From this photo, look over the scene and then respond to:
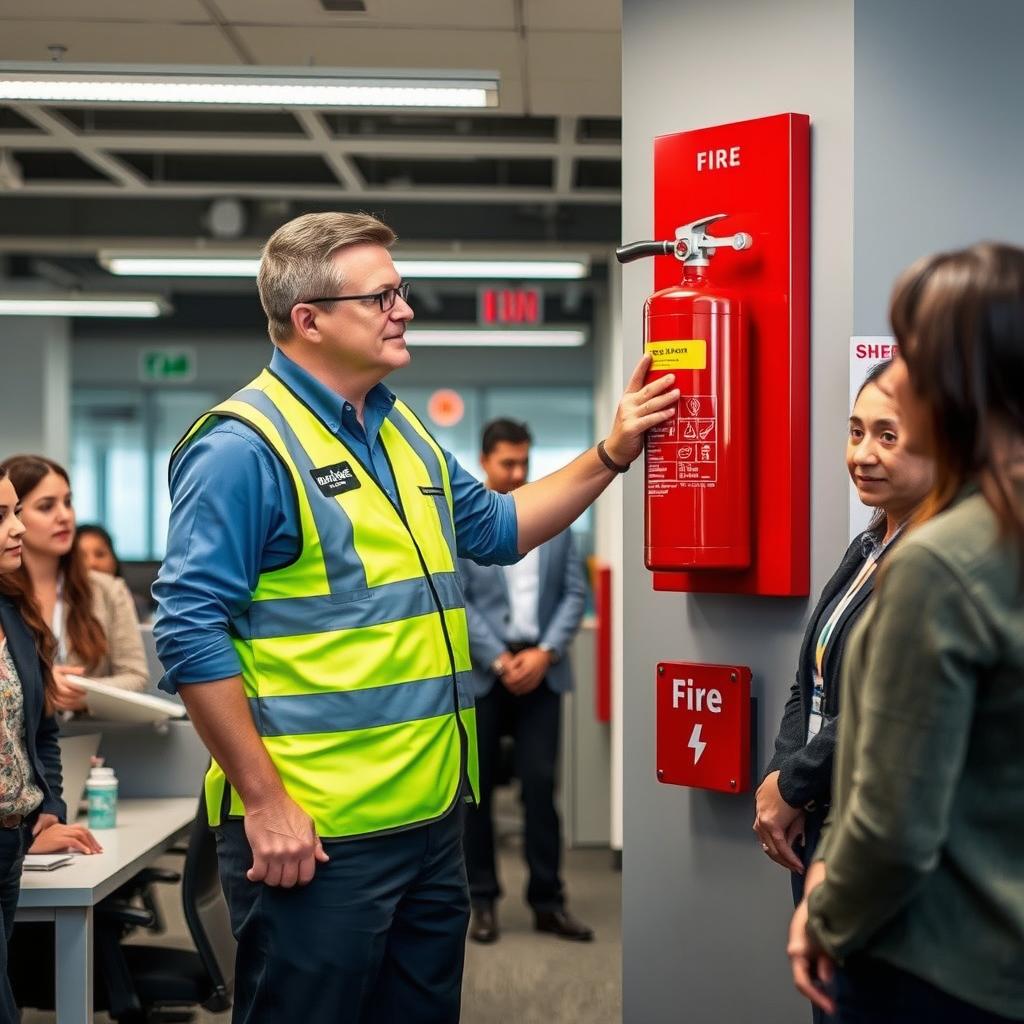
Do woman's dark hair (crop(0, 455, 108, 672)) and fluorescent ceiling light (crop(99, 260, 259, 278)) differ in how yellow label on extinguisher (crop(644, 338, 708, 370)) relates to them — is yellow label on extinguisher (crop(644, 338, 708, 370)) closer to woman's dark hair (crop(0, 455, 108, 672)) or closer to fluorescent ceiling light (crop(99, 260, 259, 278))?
woman's dark hair (crop(0, 455, 108, 672))

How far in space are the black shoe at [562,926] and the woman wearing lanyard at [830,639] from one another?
8.12ft

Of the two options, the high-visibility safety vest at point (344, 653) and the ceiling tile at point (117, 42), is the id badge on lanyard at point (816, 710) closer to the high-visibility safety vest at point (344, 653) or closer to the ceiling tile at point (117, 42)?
the high-visibility safety vest at point (344, 653)

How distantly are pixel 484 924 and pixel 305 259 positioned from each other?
2.88 meters

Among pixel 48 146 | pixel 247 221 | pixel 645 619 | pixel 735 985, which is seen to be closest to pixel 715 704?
pixel 645 619

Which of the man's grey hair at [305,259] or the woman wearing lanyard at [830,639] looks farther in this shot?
the man's grey hair at [305,259]

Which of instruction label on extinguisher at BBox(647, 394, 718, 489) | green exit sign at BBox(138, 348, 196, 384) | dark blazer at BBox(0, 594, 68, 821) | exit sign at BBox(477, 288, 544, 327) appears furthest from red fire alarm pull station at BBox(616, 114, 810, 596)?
green exit sign at BBox(138, 348, 196, 384)

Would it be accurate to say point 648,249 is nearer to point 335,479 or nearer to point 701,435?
point 701,435

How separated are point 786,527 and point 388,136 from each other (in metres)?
4.08

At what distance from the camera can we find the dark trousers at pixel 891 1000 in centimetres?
118

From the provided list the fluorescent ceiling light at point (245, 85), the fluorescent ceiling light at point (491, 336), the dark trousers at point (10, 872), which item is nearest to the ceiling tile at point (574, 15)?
the fluorescent ceiling light at point (245, 85)

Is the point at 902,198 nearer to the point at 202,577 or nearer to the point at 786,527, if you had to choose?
the point at 786,527

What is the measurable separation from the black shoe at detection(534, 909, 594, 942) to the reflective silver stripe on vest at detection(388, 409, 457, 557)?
8.38 feet

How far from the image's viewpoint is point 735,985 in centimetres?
229

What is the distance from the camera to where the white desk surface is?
2516 millimetres
